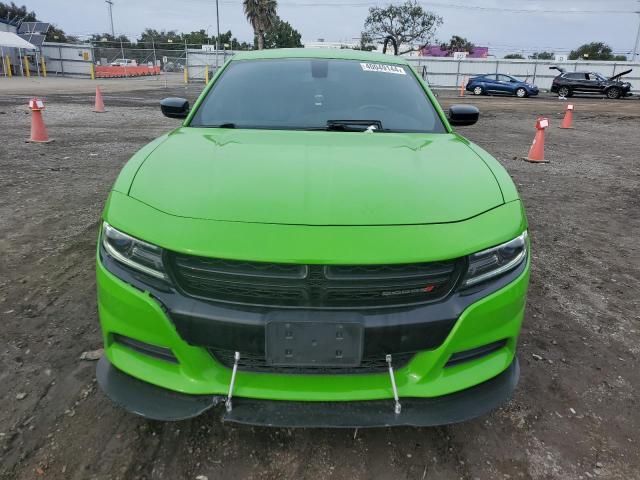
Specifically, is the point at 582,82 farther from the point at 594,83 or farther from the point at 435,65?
the point at 435,65

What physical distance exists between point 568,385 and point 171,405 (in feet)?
6.67

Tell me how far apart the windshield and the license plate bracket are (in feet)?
5.10

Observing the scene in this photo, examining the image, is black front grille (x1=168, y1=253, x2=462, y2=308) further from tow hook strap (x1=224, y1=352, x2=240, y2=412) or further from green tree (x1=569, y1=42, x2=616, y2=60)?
green tree (x1=569, y1=42, x2=616, y2=60)

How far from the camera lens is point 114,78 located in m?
40.8

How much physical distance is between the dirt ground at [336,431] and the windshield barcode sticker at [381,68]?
191cm

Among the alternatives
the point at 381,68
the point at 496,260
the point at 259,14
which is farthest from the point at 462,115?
the point at 259,14

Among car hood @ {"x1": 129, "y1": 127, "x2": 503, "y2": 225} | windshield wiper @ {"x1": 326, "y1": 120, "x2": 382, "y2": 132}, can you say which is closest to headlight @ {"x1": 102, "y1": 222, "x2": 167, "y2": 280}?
car hood @ {"x1": 129, "y1": 127, "x2": 503, "y2": 225}

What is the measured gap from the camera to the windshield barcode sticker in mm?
3476

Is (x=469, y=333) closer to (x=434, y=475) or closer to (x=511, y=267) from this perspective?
(x=511, y=267)

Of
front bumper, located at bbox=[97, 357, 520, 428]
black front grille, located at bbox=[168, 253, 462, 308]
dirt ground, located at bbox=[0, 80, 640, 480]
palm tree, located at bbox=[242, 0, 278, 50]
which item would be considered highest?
palm tree, located at bbox=[242, 0, 278, 50]

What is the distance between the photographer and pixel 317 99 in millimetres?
3146

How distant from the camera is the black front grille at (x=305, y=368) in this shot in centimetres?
181

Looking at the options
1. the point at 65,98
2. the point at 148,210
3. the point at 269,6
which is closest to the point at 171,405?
the point at 148,210

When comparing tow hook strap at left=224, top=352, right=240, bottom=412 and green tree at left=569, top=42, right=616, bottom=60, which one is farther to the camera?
green tree at left=569, top=42, right=616, bottom=60
